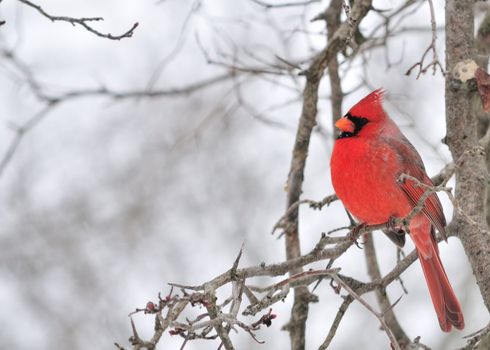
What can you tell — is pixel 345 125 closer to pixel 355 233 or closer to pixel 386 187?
pixel 386 187

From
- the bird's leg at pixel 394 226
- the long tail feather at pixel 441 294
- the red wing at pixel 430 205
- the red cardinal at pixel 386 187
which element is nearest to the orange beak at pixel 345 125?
the red cardinal at pixel 386 187

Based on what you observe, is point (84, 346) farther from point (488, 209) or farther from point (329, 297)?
point (488, 209)

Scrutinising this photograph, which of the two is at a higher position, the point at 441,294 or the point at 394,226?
the point at 394,226

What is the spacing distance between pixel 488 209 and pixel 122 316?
3.92m

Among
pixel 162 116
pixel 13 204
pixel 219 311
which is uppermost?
pixel 162 116

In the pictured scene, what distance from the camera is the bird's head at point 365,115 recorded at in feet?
11.4

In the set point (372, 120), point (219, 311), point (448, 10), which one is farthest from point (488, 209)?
point (219, 311)

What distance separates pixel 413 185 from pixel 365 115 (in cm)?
50

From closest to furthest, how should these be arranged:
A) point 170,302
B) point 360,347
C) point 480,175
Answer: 1. point 170,302
2. point 480,175
3. point 360,347

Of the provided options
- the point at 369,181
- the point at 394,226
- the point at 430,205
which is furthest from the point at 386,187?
the point at 394,226

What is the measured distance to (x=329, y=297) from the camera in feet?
24.5

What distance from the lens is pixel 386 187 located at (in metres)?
3.28

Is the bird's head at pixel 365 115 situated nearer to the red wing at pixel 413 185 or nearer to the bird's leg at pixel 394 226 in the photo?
the red wing at pixel 413 185

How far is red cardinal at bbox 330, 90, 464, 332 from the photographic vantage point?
10.6ft
